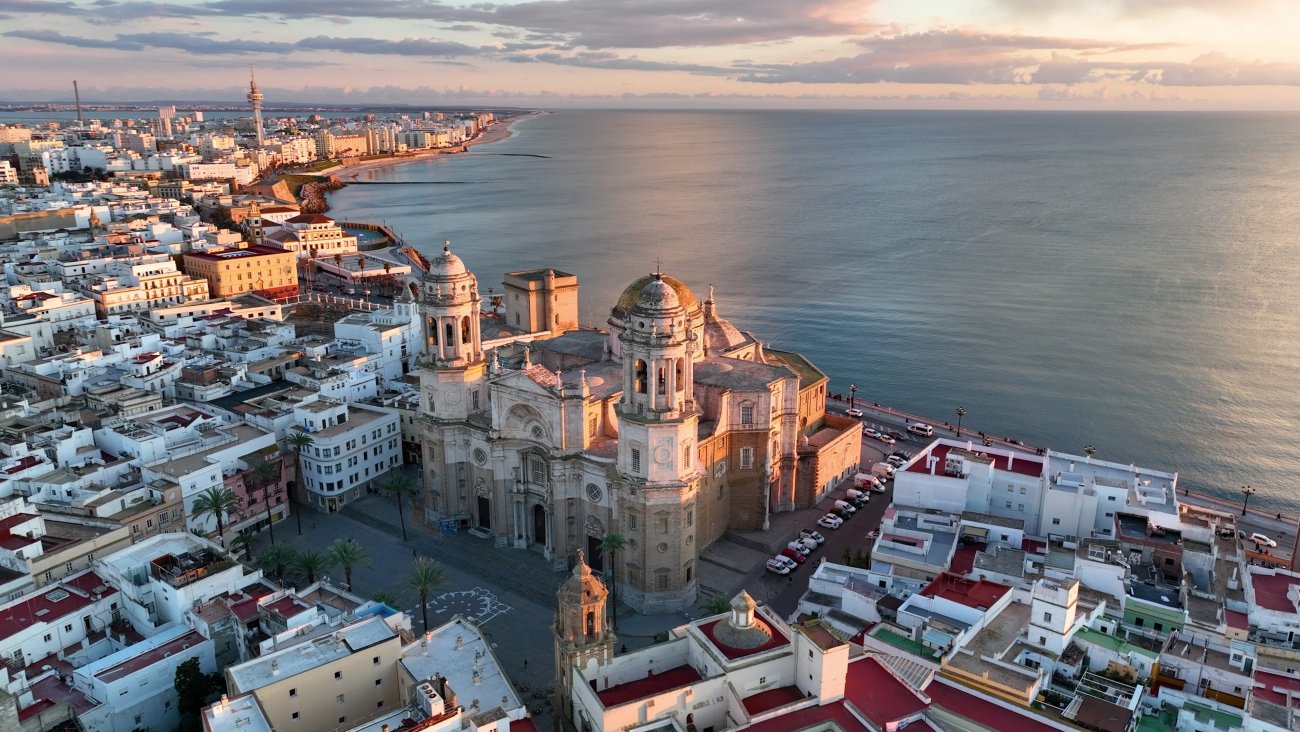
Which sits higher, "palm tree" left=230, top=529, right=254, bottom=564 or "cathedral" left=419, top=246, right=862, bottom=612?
"cathedral" left=419, top=246, right=862, bottom=612

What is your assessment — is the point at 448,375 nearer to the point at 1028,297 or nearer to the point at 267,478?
the point at 267,478

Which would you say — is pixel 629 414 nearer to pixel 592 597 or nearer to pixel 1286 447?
pixel 592 597

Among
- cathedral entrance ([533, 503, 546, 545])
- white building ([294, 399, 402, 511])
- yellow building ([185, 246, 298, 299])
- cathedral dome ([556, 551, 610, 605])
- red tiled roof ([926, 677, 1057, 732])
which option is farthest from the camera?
yellow building ([185, 246, 298, 299])

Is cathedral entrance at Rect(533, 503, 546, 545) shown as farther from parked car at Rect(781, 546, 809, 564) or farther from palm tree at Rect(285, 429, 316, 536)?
palm tree at Rect(285, 429, 316, 536)

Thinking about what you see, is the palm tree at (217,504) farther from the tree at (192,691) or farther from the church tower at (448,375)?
the tree at (192,691)

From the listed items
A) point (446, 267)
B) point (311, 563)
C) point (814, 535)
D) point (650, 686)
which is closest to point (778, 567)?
point (814, 535)

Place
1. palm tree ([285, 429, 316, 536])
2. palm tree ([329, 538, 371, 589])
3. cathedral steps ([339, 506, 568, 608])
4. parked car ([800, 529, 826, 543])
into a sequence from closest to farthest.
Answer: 1. palm tree ([329, 538, 371, 589])
2. cathedral steps ([339, 506, 568, 608])
3. parked car ([800, 529, 826, 543])
4. palm tree ([285, 429, 316, 536])

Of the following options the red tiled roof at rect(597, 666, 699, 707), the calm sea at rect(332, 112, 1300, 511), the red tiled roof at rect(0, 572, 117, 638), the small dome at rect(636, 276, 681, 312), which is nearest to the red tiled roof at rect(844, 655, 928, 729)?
the red tiled roof at rect(597, 666, 699, 707)

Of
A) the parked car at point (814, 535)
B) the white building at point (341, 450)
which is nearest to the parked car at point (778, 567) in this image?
the parked car at point (814, 535)

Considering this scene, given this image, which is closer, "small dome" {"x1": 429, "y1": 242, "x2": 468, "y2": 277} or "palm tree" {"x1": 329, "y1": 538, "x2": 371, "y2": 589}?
"palm tree" {"x1": 329, "y1": 538, "x2": 371, "y2": 589}
